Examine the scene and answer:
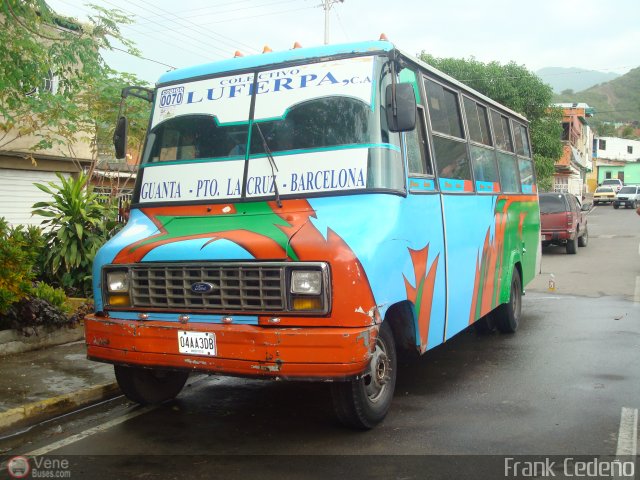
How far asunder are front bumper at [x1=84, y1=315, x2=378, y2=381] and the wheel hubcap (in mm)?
486

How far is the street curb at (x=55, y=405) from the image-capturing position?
512cm

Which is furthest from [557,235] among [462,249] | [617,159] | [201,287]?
[617,159]

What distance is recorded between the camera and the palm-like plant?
913cm

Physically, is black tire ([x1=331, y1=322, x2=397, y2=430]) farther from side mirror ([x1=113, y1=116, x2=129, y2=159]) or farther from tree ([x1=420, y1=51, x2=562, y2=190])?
tree ([x1=420, y1=51, x2=562, y2=190])

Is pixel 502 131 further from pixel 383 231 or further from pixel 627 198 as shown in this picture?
pixel 627 198

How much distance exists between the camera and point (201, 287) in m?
4.47

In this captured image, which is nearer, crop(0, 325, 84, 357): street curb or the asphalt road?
the asphalt road

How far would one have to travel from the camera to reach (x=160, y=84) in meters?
5.79

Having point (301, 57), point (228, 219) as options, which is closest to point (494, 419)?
point (228, 219)

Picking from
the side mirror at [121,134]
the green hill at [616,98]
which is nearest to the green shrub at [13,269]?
the side mirror at [121,134]

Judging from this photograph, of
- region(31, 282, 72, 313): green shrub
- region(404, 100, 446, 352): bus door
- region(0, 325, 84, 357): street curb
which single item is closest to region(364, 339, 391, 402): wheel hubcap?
region(404, 100, 446, 352): bus door

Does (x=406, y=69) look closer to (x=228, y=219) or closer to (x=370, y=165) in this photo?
(x=370, y=165)

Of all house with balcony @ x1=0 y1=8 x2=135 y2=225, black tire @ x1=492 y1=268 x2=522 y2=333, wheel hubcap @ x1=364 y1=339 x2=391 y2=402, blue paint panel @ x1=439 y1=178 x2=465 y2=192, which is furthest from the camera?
house with balcony @ x1=0 y1=8 x2=135 y2=225

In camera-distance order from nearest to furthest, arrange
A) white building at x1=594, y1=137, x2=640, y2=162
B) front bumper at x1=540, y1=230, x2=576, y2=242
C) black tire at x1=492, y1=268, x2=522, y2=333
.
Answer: black tire at x1=492, y1=268, x2=522, y2=333, front bumper at x1=540, y1=230, x2=576, y2=242, white building at x1=594, y1=137, x2=640, y2=162
